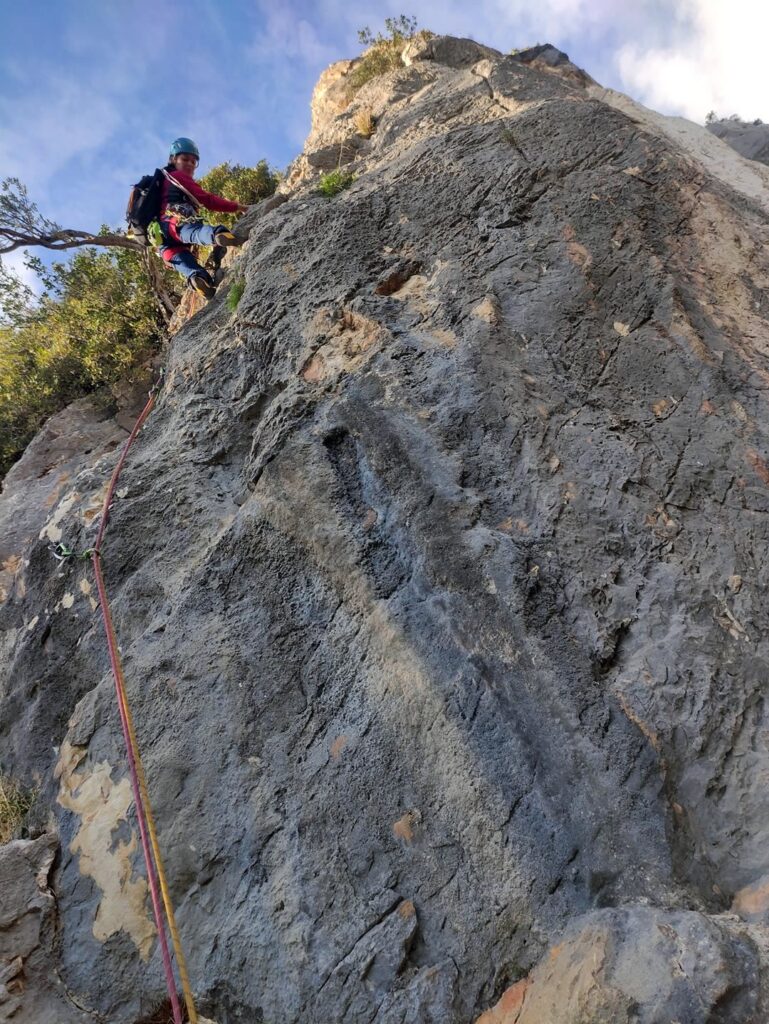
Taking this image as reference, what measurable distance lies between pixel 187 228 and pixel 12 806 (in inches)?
236

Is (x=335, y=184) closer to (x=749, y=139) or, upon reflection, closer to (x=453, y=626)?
(x=453, y=626)

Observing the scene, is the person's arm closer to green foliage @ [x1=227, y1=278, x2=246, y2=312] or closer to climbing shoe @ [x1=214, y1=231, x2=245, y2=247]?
climbing shoe @ [x1=214, y1=231, x2=245, y2=247]

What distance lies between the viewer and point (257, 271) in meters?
6.22

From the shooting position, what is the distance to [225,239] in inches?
290

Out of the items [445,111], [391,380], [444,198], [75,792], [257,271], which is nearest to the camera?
[75,792]

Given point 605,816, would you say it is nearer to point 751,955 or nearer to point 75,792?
point 751,955

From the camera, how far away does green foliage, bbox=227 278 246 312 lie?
6477 millimetres

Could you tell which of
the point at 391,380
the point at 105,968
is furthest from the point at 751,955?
the point at 391,380

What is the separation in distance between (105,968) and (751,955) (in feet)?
10.5

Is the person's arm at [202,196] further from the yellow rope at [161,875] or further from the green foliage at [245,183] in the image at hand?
the yellow rope at [161,875]

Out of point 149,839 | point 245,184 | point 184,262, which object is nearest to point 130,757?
point 149,839

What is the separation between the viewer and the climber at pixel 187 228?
288 inches

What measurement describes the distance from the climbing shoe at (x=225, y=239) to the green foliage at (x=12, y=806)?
5.67 m

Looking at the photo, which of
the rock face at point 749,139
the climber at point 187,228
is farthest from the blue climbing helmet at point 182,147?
the rock face at point 749,139
